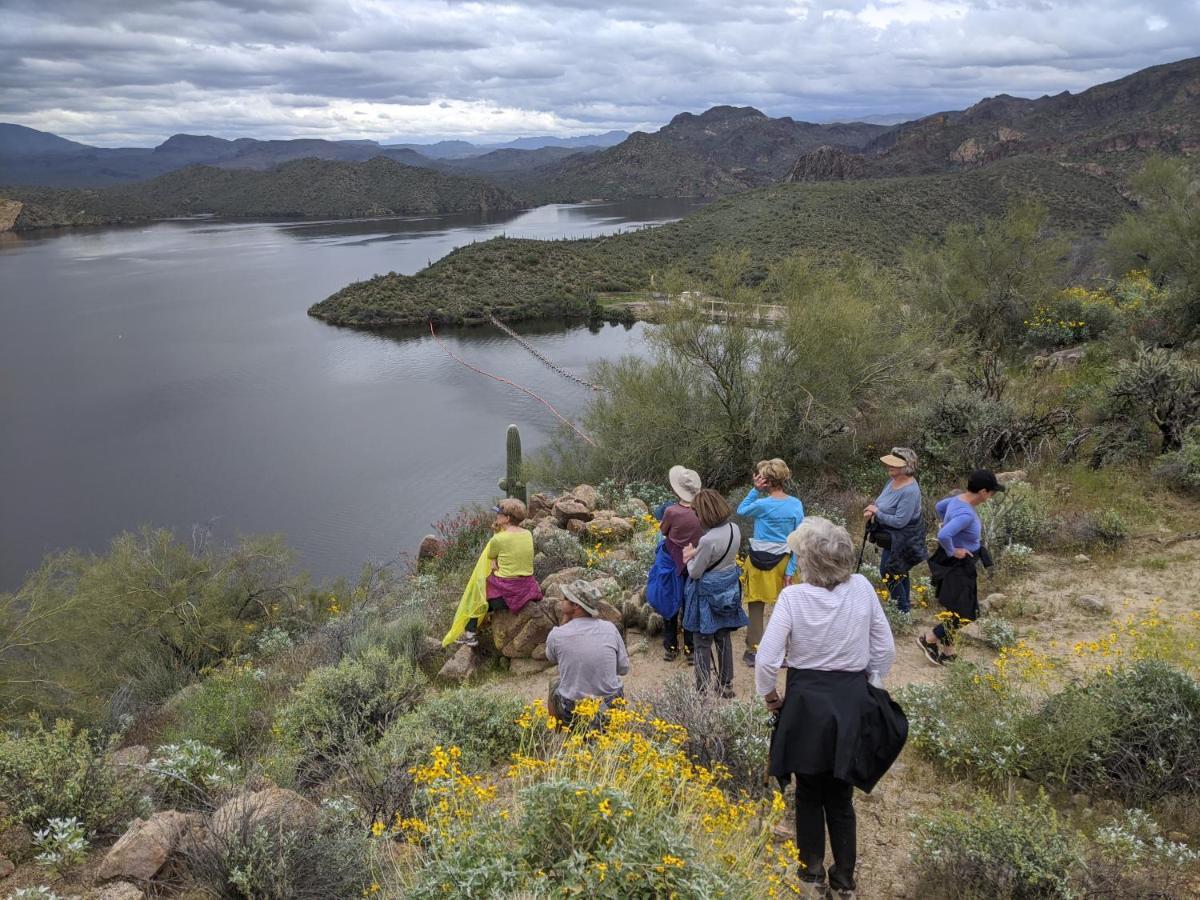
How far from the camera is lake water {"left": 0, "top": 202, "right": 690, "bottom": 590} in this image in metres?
16.5

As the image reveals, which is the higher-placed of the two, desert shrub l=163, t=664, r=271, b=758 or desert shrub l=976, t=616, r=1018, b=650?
desert shrub l=976, t=616, r=1018, b=650

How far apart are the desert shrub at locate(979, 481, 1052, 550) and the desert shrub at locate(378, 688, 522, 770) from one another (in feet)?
17.6

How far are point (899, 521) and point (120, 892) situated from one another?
208 inches

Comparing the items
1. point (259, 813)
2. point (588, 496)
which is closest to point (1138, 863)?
point (259, 813)

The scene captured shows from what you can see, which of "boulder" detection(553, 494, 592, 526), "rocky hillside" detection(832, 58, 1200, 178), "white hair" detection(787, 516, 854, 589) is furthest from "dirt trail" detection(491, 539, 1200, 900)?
"rocky hillside" detection(832, 58, 1200, 178)

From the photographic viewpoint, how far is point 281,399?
25875 mm

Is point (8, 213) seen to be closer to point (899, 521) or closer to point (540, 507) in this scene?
point (540, 507)

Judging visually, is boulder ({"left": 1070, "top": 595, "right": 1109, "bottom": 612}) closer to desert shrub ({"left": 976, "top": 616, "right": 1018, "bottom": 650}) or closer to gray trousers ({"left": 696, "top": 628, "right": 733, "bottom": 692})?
desert shrub ({"left": 976, "top": 616, "right": 1018, "bottom": 650})

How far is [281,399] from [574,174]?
157262 millimetres

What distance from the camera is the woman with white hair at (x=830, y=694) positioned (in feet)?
9.92

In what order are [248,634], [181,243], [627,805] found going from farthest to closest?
[181,243], [248,634], [627,805]

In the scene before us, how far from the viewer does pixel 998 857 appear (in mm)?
3174

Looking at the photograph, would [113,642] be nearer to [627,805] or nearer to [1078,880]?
[627,805]

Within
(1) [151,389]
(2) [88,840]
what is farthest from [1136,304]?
(1) [151,389]
